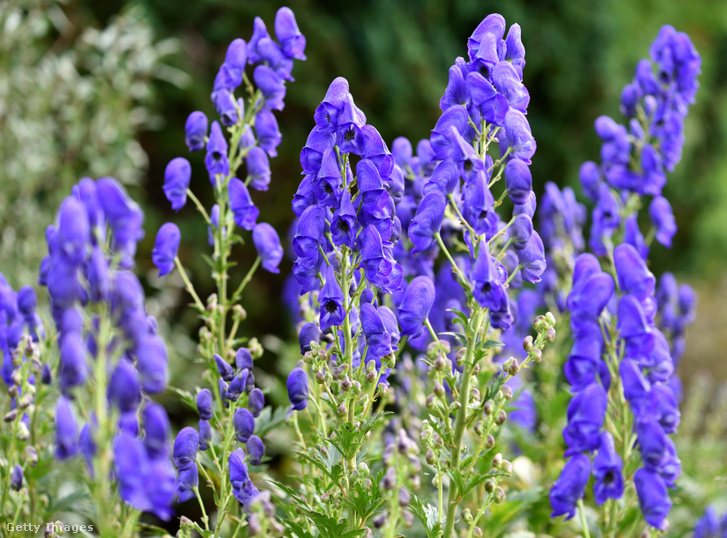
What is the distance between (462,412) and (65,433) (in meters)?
0.84

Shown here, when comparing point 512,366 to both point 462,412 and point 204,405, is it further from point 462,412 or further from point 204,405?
point 204,405

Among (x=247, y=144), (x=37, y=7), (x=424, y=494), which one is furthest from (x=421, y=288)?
(x=37, y=7)

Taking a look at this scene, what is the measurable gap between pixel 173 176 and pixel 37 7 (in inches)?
122

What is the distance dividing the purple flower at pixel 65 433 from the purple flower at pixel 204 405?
55cm

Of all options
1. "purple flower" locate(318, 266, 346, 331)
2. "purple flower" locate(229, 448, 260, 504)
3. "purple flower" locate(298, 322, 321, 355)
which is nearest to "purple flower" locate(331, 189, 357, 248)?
"purple flower" locate(318, 266, 346, 331)

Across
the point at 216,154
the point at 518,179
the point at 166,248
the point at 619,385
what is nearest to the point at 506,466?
the point at 619,385

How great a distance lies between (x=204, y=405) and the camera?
1.74 m

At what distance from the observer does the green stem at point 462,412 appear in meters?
1.59

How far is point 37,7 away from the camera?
4.37m

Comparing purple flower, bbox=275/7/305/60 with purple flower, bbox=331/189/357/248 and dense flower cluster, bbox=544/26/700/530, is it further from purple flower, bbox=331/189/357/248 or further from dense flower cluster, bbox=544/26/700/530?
dense flower cluster, bbox=544/26/700/530

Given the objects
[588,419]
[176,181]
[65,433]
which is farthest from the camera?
[176,181]

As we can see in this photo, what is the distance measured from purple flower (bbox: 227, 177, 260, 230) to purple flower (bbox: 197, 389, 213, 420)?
1.66 ft

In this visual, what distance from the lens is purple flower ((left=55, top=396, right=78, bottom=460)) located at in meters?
1.16

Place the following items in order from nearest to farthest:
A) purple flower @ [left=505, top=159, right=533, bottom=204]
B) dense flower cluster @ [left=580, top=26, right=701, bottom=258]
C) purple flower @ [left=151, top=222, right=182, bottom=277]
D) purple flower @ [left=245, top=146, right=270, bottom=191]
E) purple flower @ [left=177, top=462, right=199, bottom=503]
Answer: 1. purple flower @ [left=505, top=159, right=533, bottom=204]
2. purple flower @ [left=177, top=462, right=199, bottom=503]
3. purple flower @ [left=151, top=222, right=182, bottom=277]
4. purple flower @ [left=245, top=146, right=270, bottom=191]
5. dense flower cluster @ [left=580, top=26, right=701, bottom=258]
